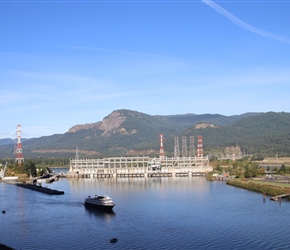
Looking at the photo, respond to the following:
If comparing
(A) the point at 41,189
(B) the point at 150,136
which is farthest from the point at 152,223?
(B) the point at 150,136

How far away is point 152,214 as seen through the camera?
24.8 meters

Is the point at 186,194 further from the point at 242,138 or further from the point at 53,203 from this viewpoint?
the point at 242,138

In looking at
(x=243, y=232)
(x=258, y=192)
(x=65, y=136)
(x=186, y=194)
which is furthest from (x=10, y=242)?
(x=65, y=136)

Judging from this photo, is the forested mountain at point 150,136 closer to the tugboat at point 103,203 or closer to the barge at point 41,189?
the barge at point 41,189

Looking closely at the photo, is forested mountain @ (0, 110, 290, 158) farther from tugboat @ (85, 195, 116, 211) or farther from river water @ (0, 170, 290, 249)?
tugboat @ (85, 195, 116, 211)

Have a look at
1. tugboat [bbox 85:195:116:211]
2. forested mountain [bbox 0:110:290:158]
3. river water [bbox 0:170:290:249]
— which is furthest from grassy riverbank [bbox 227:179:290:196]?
forested mountain [bbox 0:110:290:158]

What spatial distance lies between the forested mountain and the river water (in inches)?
2621

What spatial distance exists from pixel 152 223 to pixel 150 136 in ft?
448

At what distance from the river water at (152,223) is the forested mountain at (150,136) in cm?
6658

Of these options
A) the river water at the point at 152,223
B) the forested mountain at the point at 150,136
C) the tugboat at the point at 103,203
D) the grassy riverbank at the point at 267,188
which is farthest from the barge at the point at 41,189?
the forested mountain at the point at 150,136

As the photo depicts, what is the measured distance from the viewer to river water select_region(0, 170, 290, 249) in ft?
59.6

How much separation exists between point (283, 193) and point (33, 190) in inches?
→ 819

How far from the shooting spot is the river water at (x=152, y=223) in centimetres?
1817

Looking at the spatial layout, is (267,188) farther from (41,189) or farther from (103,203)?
(41,189)
